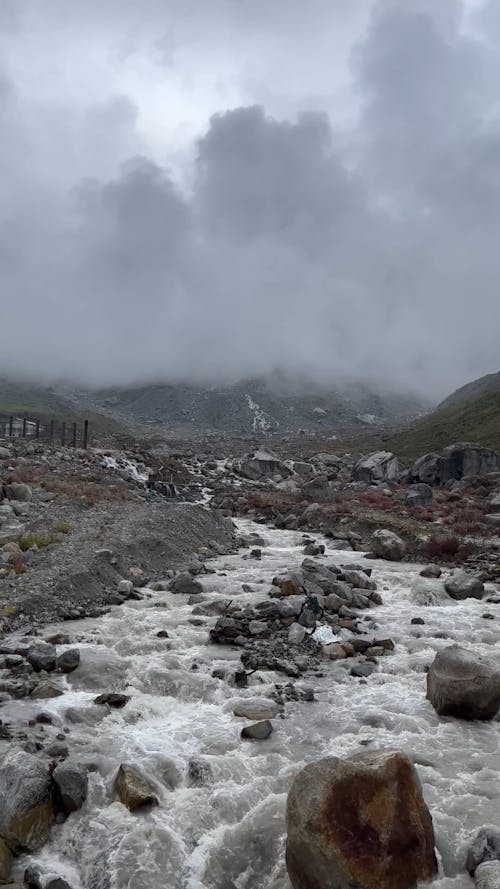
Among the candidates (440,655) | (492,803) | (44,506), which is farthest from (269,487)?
(492,803)

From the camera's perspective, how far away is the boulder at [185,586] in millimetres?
25406

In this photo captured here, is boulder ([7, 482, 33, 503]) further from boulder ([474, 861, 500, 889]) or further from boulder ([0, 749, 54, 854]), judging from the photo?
boulder ([474, 861, 500, 889])

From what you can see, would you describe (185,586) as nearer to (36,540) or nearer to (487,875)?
(36,540)

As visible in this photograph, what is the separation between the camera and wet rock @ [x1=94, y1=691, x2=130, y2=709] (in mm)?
15047

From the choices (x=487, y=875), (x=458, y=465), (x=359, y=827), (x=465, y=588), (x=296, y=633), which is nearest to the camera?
(x=359, y=827)

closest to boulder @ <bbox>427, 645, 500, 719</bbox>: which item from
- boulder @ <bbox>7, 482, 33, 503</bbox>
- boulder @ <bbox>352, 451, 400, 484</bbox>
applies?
boulder @ <bbox>7, 482, 33, 503</bbox>

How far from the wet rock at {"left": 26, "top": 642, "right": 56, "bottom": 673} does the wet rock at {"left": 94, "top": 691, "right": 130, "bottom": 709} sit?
2.18 m

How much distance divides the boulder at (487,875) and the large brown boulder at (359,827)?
68 cm

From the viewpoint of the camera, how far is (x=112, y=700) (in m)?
15.1

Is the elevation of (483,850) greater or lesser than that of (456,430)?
lesser

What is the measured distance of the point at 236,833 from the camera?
10.9 metres

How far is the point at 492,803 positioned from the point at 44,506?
29.8 metres

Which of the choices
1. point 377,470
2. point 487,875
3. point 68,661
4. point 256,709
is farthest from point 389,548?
point 377,470

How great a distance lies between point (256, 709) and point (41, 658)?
20.3ft
